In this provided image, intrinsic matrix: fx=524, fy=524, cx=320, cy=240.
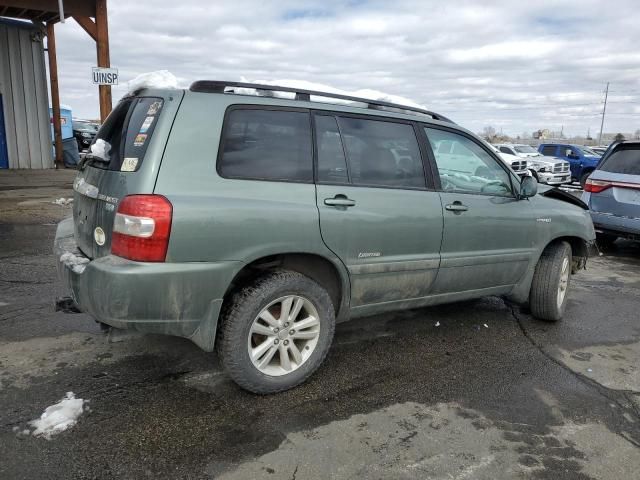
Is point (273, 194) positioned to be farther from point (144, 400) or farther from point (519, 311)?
point (519, 311)

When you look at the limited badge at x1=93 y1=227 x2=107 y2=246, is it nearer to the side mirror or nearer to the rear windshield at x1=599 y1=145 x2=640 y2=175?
the side mirror

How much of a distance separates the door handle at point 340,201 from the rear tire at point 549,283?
2275mm

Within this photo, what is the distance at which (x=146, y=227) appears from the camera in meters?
2.69

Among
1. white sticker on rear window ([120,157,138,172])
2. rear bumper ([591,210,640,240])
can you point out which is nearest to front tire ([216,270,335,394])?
white sticker on rear window ([120,157,138,172])

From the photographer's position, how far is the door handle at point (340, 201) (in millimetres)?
3249

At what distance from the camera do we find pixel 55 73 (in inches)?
659

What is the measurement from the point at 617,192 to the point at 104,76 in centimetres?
1055

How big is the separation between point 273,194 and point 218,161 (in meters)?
0.37

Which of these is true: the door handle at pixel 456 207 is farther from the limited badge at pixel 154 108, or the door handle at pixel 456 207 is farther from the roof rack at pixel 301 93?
the limited badge at pixel 154 108

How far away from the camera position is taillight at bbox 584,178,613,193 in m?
7.64

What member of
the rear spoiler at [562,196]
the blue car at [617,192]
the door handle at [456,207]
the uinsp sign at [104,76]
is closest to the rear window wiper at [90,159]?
the door handle at [456,207]

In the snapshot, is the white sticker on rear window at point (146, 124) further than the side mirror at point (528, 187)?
No

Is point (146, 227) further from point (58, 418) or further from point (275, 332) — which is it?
point (58, 418)

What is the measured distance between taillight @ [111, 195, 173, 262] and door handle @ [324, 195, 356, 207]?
3.25ft
